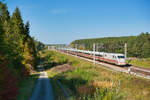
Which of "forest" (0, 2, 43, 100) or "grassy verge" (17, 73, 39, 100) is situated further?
"grassy verge" (17, 73, 39, 100)

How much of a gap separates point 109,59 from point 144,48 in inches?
745

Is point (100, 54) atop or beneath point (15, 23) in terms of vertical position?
beneath

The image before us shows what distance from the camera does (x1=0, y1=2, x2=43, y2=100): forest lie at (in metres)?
12.5

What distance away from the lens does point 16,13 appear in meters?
36.1

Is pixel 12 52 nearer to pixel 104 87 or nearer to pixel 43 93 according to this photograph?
pixel 43 93

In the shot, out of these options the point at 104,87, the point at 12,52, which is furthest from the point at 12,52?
the point at 104,87

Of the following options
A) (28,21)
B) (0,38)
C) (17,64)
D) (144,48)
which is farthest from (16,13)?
(144,48)

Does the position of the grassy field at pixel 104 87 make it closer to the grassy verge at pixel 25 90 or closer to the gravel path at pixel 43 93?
the gravel path at pixel 43 93

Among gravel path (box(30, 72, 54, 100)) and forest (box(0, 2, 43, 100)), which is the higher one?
forest (box(0, 2, 43, 100))

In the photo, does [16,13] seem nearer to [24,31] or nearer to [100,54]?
[24,31]

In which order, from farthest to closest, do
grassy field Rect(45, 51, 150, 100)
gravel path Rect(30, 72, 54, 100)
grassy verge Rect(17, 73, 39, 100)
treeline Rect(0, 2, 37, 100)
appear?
grassy verge Rect(17, 73, 39, 100), gravel path Rect(30, 72, 54, 100), treeline Rect(0, 2, 37, 100), grassy field Rect(45, 51, 150, 100)

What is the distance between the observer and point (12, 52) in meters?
22.9

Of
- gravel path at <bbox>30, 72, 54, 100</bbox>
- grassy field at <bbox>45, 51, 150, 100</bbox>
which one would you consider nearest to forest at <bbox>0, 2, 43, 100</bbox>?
gravel path at <bbox>30, 72, 54, 100</bbox>

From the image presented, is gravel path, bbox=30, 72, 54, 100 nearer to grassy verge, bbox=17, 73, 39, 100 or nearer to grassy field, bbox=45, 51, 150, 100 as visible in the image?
grassy verge, bbox=17, 73, 39, 100
